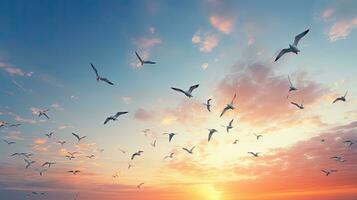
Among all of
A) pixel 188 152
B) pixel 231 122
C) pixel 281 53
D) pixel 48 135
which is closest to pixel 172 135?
pixel 188 152

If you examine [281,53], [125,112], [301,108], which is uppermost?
[301,108]

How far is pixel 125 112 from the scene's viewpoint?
172ft

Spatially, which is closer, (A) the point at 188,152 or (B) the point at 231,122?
(B) the point at 231,122

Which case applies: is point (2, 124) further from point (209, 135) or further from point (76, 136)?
point (209, 135)

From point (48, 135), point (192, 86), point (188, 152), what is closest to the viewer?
point (192, 86)

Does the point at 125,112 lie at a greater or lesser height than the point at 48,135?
lesser

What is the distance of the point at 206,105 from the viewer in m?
59.8

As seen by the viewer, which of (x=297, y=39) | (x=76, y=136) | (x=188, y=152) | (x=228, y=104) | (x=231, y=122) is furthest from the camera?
(x=76, y=136)

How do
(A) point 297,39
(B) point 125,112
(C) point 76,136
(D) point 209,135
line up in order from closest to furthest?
(A) point 297,39, (B) point 125,112, (D) point 209,135, (C) point 76,136

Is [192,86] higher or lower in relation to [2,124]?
lower

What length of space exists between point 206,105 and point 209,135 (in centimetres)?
730

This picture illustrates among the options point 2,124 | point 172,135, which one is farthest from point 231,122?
point 2,124

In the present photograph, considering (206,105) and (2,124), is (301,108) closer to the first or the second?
(206,105)

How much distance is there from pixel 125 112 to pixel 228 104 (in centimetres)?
1956
